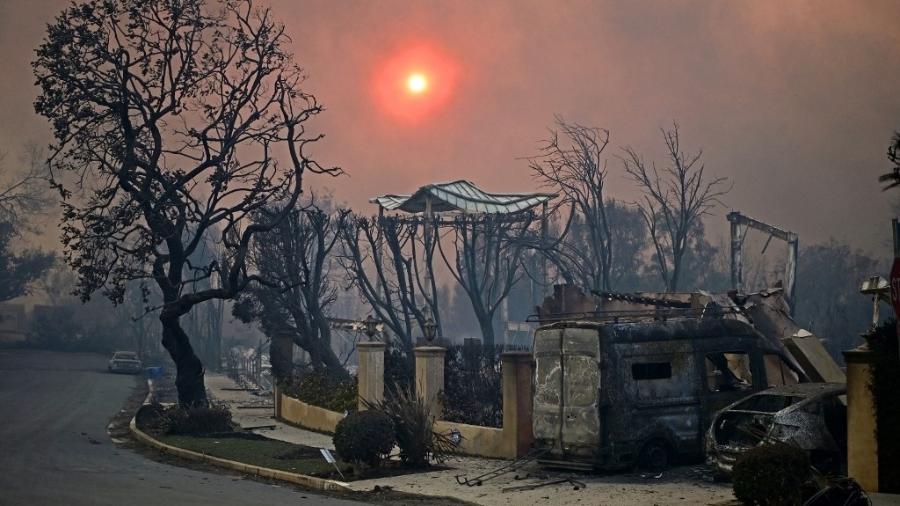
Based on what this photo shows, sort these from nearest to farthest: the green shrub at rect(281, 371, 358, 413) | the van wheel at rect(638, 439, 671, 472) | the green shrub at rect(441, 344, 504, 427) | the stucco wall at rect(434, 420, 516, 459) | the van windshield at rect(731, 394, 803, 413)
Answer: the van windshield at rect(731, 394, 803, 413), the van wheel at rect(638, 439, 671, 472), the stucco wall at rect(434, 420, 516, 459), the green shrub at rect(441, 344, 504, 427), the green shrub at rect(281, 371, 358, 413)

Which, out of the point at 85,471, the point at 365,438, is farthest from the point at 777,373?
the point at 85,471

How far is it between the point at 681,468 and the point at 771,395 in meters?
2.29

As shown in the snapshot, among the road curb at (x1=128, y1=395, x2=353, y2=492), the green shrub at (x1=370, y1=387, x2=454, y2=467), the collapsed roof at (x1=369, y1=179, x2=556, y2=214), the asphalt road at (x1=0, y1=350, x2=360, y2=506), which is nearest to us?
the asphalt road at (x1=0, y1=350, x2=360, y2=506)

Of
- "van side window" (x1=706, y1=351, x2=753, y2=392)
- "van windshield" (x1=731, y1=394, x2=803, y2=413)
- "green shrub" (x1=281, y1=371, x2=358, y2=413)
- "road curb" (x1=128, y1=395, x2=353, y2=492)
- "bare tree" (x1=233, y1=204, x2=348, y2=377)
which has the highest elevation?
"bare tree" (x1=233, y1=204, x2=348, y2=377)

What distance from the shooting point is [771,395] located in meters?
15.6

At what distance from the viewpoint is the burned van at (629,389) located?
53.7 feet

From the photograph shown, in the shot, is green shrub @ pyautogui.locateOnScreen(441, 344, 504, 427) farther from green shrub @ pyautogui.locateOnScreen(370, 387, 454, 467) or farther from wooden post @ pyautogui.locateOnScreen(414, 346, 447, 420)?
green shrub @ pyautogui.locateOnScreen(370, 387, 454, 467)

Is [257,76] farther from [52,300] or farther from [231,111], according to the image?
[52,300]

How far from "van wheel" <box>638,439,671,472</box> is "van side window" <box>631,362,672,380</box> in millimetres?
1100

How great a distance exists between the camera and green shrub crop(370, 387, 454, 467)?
18312mm

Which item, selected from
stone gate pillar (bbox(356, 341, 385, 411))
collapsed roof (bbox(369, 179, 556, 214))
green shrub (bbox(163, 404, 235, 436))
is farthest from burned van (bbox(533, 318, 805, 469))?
collapsed roof (bbox(369, 179, 556, 214))

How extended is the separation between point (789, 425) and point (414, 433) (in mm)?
6910

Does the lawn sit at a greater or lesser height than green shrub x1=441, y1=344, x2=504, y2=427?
lesser

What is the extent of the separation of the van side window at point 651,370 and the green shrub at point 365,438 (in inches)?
183
